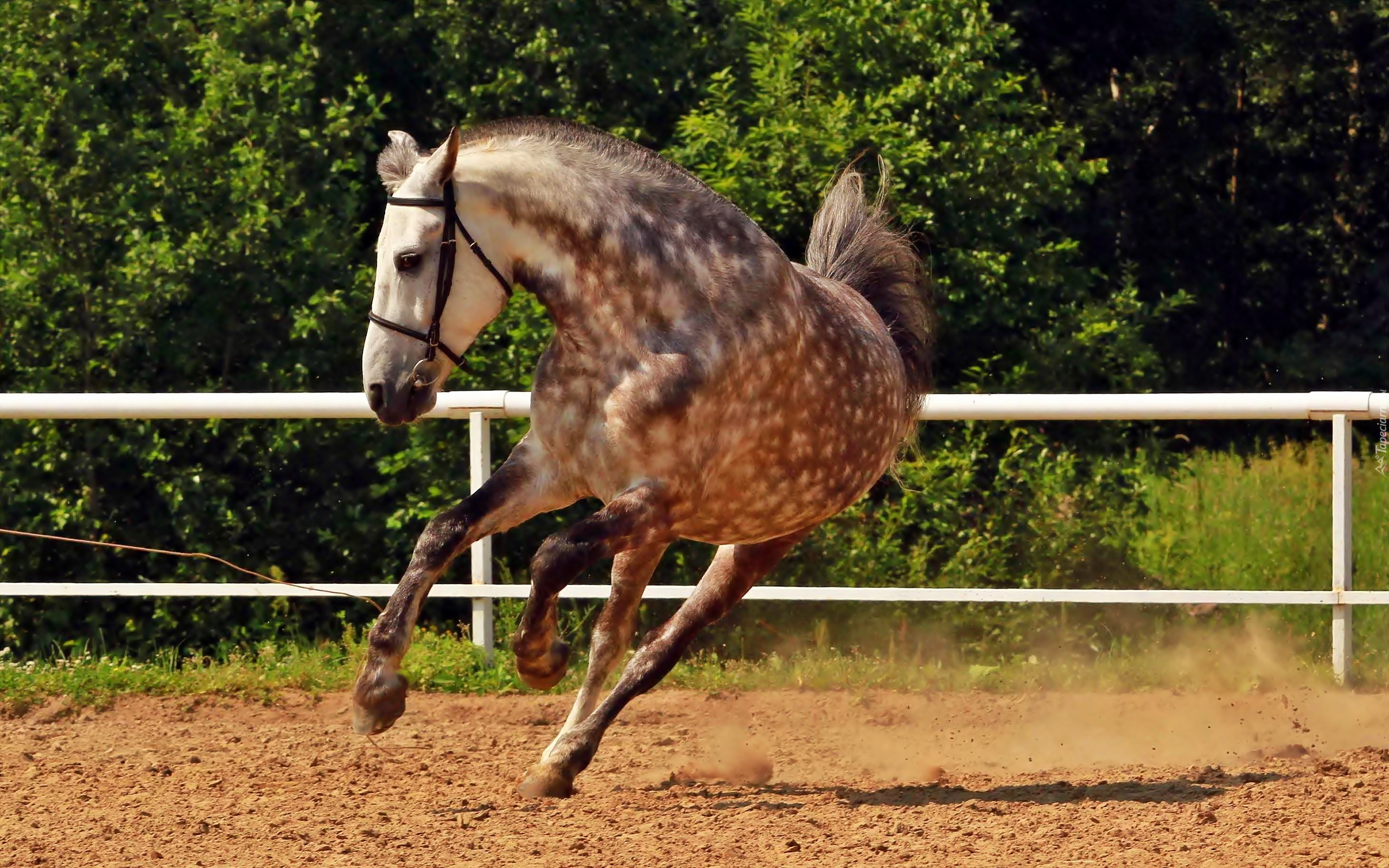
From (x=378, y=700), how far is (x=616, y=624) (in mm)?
1235

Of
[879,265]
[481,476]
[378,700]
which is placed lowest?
[378,700]

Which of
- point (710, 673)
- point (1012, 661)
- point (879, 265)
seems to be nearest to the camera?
point (879, 265)

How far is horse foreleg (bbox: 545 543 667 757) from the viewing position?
5.92 m

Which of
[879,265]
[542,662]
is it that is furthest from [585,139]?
[879,265]

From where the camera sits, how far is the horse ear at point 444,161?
480 centimetres

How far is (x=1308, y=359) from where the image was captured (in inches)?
580

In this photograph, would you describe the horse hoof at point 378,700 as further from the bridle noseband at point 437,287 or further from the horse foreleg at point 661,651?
the bridle noseband at point 437,287

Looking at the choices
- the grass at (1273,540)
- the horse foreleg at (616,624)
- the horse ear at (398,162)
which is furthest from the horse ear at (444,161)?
the grass at (1273,540)

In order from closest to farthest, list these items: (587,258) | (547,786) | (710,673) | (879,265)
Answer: (587,258)
(547,786)
(879,265)
(710,673)

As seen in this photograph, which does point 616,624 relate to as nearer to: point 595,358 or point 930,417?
point 595,358

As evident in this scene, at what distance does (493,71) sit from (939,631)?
4.40 m

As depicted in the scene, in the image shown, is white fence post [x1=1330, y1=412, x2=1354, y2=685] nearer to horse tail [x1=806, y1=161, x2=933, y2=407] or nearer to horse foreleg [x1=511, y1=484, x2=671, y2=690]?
horse tail [x1=806, y1=161, x2=933, y2=407]

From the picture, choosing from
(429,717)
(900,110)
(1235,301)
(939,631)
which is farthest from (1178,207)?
(429,717)

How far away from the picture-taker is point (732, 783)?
5.93m
